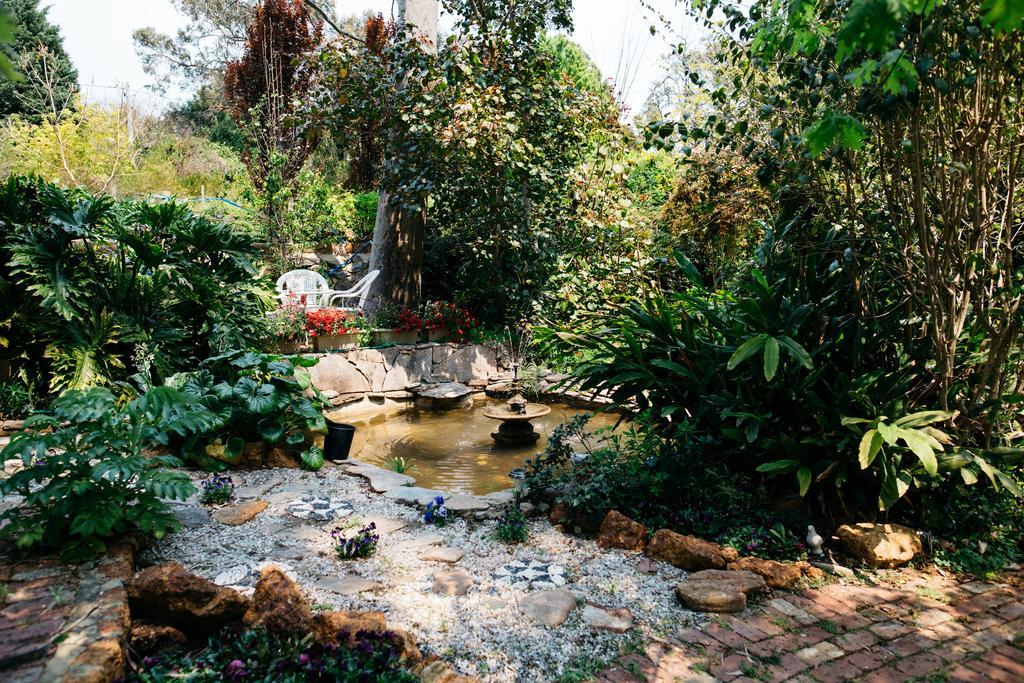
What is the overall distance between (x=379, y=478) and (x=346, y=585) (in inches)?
65.9

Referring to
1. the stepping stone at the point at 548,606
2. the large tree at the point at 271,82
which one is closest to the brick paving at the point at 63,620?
the stepping stone at the point at 548,606

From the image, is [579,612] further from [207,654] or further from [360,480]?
[360,480]

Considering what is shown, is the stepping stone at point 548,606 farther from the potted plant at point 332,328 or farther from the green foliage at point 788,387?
the potted plant at point 332,328

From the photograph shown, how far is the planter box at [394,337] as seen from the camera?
8672 millimetres

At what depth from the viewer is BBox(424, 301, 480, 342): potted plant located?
30.4ft

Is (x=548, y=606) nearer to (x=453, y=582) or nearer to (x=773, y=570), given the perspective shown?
(x=453, y=582)

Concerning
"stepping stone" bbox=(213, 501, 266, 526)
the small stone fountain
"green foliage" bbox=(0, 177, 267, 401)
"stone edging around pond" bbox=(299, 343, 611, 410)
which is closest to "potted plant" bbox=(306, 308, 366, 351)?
"stone edging around pond" bbox=(299, 343, 611, 410)

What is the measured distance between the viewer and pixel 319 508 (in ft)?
13.0

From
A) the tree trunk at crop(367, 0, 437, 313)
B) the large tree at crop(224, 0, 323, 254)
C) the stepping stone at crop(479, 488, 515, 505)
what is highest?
the large tree at crop(224, 0, 323, 254)

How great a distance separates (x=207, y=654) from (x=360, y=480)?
231 centimetres

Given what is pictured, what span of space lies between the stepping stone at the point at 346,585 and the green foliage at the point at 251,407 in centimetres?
180

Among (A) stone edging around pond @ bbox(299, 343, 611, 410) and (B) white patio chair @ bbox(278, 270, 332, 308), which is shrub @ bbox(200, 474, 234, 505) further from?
(B) white patio chair @ bbox(278, 270, 332, 308)

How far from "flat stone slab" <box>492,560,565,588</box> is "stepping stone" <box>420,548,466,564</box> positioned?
9.6 inches

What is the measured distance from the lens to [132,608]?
2.45 m
